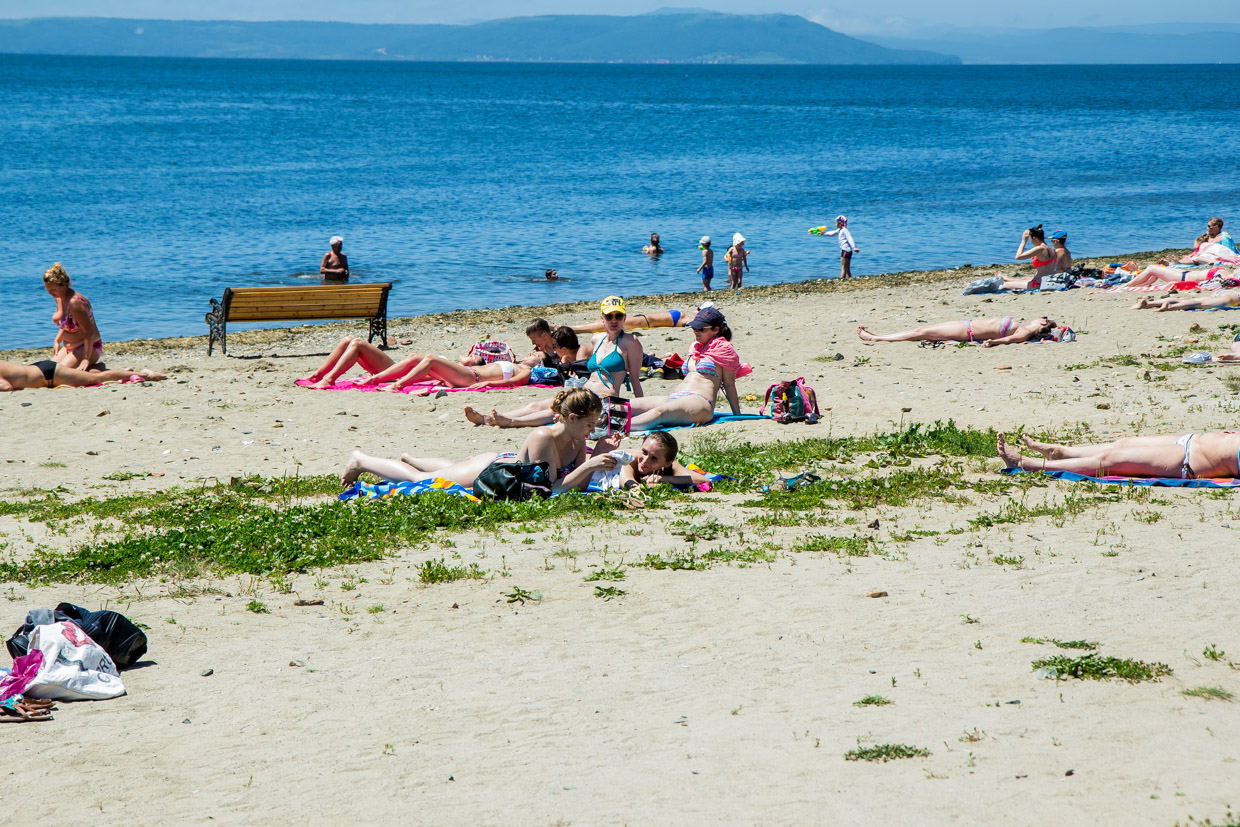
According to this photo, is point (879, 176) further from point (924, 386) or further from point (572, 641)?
point (572, 641)

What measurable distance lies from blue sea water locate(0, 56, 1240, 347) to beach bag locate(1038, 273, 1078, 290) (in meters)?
7.00

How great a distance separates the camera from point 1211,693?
471 cm

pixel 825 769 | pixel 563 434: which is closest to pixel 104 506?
pixel 563 434

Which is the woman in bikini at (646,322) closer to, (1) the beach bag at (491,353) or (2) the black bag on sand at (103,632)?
(1) the beach bag at (491,353)

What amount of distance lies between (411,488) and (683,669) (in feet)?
11.8

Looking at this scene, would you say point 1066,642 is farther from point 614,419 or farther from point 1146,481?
point 614,419

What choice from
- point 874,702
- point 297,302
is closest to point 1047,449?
point 874,702

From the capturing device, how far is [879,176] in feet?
152

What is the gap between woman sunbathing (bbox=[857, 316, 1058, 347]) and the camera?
14.1 m

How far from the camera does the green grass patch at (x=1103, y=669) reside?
491 cm

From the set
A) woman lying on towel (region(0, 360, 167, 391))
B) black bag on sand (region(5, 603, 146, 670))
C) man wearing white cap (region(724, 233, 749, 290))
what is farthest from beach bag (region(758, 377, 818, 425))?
man wearing white cap (region(724, 233, 749, 290))

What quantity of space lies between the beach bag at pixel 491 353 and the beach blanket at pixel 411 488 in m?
4.56

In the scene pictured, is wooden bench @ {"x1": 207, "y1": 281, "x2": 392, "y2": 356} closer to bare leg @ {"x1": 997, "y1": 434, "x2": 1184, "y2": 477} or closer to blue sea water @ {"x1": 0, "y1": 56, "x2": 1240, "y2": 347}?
blue sea water @ {"x1": 0, "y1": 56, "x2": 1240, "y2": 347}

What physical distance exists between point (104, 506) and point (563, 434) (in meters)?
3.32
